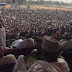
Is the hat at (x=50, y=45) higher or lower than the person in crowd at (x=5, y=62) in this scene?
higher

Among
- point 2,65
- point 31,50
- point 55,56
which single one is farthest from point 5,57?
point 55,56

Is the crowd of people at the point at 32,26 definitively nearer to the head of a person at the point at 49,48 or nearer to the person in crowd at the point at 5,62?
the person in crowd at the point at 5,62

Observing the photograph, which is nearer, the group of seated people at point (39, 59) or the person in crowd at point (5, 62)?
the group of seated people at point (39, 59)

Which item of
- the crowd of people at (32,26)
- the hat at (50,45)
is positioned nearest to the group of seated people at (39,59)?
the hat at (50,45)

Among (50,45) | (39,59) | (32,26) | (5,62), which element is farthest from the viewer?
(32,26)

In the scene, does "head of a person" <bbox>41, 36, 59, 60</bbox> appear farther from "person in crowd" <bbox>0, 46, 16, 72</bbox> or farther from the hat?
"person in crowd" <bbox>0, 46, 16, 72</bbox>

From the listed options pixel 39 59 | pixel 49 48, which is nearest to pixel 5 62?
pixel 39 59

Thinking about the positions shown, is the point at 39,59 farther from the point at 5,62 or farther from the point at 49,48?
the point at 5,62

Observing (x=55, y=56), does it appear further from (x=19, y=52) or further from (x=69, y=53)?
(x=69, y=53)

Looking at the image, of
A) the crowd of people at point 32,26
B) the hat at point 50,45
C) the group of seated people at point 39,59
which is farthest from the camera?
the crowd of people at point 32,26

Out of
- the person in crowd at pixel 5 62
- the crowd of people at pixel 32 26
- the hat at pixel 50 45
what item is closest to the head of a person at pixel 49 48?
the hat at pixel 50 45

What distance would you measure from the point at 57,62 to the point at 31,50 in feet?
1.19

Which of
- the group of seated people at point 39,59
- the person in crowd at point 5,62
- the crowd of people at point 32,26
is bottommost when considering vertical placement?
the crowd of people at point 32,26

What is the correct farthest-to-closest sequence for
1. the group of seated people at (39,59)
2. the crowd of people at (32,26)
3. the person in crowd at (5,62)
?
1. the crowd of people at (32,26)
2. the person in crowd at (5,62)
3. the group of seated people at (39,59)
